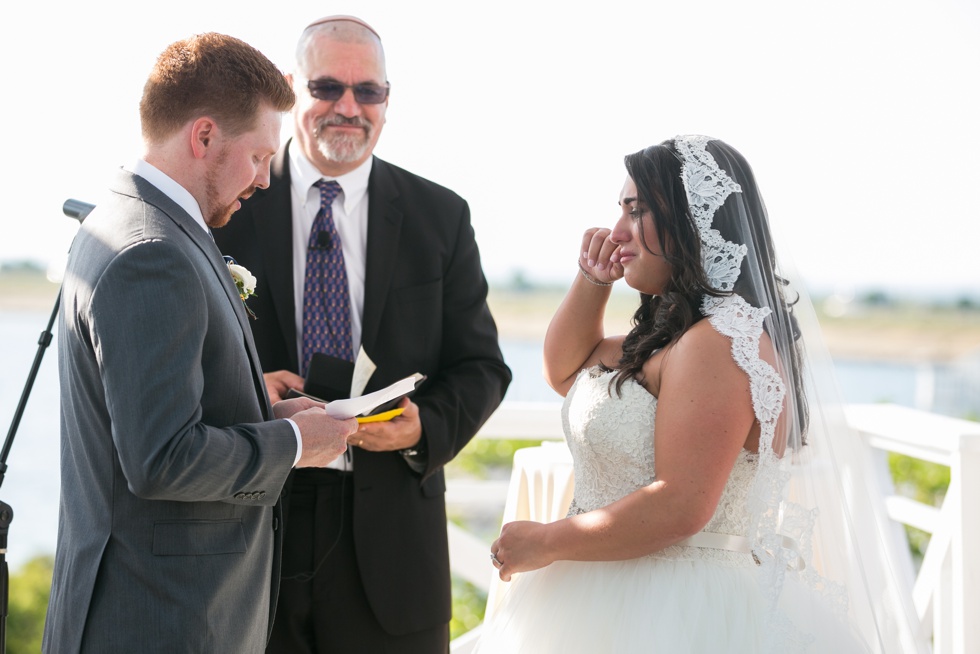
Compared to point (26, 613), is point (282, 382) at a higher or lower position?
higher

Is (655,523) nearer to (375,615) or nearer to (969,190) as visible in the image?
(375,615)

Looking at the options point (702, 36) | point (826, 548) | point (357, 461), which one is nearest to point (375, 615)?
point (357, 461)

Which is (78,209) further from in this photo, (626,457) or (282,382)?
(626,457)

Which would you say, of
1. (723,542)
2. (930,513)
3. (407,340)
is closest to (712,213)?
(723,542)

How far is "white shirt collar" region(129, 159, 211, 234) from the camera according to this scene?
1730mm

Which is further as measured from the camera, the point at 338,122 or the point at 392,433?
the point at 338,122

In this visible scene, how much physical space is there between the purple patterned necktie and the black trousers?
34 cm

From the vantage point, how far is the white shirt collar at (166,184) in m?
1.73

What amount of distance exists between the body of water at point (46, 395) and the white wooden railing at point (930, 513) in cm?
355

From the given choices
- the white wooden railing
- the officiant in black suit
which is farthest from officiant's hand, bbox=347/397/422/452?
the white wooden railing

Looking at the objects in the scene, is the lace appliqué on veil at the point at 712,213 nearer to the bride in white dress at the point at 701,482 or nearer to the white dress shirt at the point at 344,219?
the bride in white dress at the point at 701,482

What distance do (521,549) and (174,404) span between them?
2.94 ft

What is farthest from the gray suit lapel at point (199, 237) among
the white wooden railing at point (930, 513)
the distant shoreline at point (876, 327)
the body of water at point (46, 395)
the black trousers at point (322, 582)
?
the distant shoreline at point (876, 327)

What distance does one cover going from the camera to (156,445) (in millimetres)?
1513
